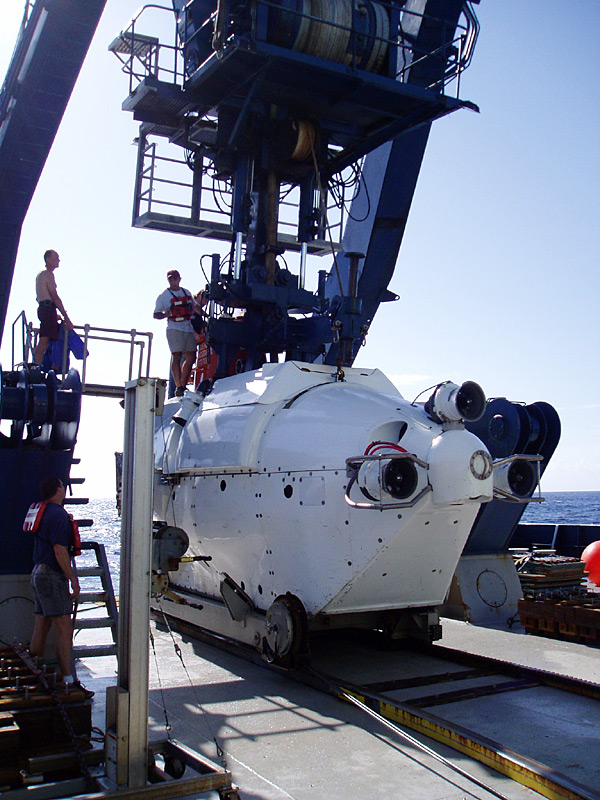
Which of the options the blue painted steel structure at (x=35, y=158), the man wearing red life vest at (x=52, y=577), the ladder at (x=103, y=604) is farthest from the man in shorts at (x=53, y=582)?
the blue painted steel structure at (x=35, y=158)

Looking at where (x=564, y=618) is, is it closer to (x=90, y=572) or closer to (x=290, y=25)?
(x=90, y=572)

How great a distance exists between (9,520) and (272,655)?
3185 mm

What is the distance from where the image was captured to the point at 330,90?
1096 cm

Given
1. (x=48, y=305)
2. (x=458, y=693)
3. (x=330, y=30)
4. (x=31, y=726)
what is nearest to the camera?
(x=31, y=726)

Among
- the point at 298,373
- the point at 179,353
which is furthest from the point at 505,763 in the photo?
the point at 179,353

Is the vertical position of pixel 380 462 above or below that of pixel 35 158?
below

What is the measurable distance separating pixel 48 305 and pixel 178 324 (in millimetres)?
2507

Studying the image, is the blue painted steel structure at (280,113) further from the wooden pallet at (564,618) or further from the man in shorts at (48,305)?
the wooden pallet at (564,618)

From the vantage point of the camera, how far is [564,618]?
9.95 meters

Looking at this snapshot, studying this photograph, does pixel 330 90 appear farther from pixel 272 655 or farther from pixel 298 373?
pixel 272 655

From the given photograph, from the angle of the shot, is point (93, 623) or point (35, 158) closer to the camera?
point (93, 623)

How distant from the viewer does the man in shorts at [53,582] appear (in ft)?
21.8

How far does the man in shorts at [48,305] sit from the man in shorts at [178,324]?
84.9 inches

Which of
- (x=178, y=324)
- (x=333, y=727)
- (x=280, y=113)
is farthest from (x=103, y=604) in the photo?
(x=280, y=113)
